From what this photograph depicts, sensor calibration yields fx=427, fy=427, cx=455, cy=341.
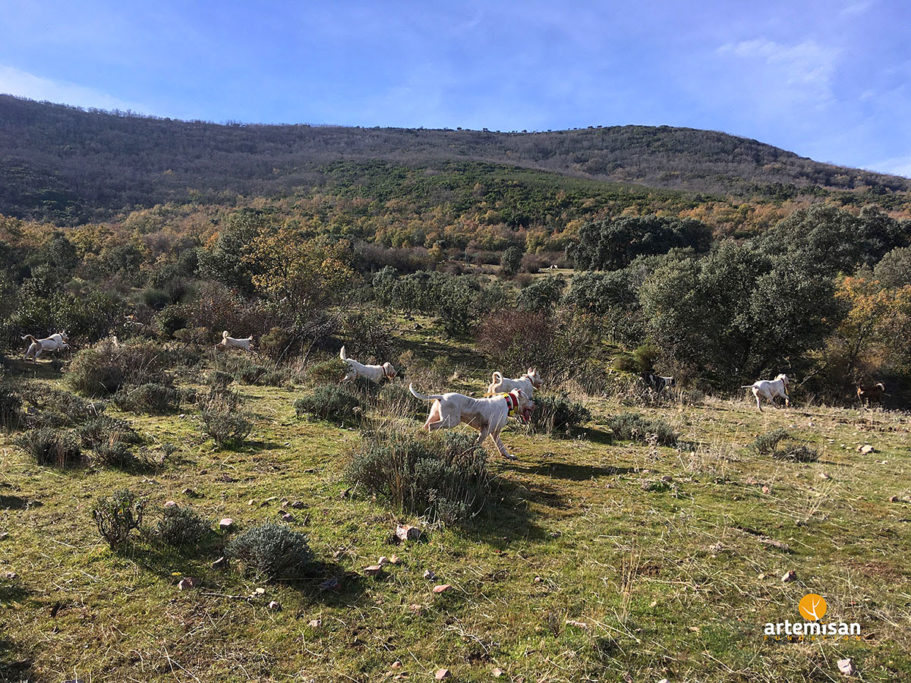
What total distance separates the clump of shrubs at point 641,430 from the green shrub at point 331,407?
4.44 meters

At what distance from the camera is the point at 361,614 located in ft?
8.92

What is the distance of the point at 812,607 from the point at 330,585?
3162 millimetres

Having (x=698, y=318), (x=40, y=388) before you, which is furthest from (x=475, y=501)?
(x=698, y=318)

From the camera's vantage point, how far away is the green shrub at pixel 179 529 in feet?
10.7

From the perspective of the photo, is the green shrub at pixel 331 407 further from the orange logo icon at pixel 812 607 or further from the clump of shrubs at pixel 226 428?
the orange logo icon at pixel 812 607

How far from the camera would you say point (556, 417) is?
7355mm

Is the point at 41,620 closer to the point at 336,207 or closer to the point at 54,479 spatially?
the point at 54,479

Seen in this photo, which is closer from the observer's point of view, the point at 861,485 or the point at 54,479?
the point at 54,479

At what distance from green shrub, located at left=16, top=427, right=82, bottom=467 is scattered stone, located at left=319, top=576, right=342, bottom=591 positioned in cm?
378

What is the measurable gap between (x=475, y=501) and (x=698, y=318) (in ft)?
65.1

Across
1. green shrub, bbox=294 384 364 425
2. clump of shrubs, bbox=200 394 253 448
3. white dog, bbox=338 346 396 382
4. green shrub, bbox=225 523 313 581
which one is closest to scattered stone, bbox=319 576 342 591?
green shrub, bbox=225 523 313 581

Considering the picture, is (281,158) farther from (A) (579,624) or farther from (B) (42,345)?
(A) (579,624)

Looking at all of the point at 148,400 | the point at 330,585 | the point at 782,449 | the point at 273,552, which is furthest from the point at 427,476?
the point at 148,400

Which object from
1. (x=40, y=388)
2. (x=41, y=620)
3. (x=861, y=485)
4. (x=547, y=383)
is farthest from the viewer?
(x=547, y=383)
